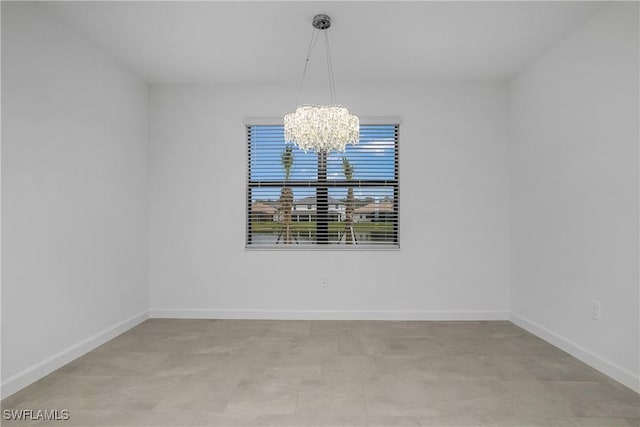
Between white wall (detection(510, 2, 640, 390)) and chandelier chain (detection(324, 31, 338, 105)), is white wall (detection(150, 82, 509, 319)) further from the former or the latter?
white wall (detection(510, 2, 640, 390))

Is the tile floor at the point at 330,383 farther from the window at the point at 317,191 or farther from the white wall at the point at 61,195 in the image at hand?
the window at the point at 317,191

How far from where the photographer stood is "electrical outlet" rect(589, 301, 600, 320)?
268 centimetres

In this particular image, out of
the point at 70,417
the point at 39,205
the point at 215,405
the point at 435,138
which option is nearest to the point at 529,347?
the point at 435,138

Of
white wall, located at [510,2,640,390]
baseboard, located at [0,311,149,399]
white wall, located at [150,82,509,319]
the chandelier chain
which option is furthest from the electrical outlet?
baseboard, located at [0,311,149,399]

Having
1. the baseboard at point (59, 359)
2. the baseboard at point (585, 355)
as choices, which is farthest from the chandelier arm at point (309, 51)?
the baseboard at point (585, 355)

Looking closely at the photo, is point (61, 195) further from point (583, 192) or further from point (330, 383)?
point (583, 192)

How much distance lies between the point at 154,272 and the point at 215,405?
2.35 metres

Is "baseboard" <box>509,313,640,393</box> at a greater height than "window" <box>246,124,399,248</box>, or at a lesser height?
lesser

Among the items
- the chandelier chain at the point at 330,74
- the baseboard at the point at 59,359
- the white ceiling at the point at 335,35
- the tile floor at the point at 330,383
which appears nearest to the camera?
the tile floor at the point at 330,383

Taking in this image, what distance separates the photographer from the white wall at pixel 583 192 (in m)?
2.43

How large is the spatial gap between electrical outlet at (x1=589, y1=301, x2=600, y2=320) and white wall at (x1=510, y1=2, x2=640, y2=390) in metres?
0.04

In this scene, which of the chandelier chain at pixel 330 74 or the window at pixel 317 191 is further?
the window at pixel 317 191

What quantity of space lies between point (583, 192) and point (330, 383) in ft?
7.99

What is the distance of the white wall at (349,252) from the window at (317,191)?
5.6 inches
